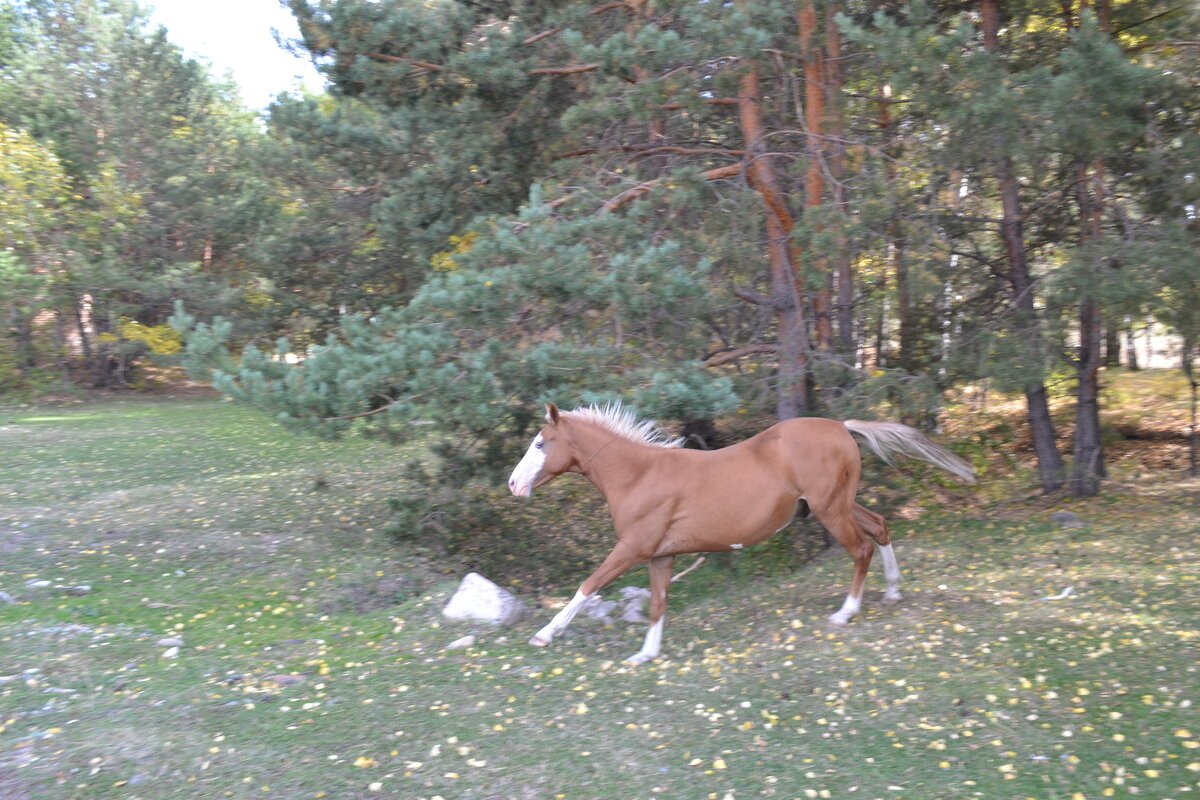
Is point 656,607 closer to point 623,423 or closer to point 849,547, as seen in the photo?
point 623,423

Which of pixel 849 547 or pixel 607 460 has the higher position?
pixel 607 460

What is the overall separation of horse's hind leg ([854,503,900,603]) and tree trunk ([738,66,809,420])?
2.37m

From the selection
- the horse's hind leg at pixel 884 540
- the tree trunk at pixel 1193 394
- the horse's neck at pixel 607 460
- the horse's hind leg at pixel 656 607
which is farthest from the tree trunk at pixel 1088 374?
the horse's hind leg at pixel 656 607

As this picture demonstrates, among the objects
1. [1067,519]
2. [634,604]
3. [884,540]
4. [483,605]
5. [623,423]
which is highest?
[623,423]

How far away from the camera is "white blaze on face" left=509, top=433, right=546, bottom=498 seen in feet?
23.0

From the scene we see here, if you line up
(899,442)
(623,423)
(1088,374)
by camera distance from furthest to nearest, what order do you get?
1. (1088,374)
2. (899,442)
3. (623,423)

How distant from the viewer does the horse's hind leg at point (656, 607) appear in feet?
22.5

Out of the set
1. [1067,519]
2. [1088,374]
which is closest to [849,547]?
[1067,519]

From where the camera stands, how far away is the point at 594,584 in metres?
6.84

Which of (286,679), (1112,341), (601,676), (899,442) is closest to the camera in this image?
(286,679)

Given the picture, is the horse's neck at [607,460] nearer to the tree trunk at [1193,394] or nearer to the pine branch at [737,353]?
the pine branch at [737,353]

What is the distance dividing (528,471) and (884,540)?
3095 mm


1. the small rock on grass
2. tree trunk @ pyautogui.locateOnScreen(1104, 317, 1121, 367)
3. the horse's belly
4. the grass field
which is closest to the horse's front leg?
the grass field

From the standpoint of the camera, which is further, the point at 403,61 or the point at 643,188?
the point at 403,61
